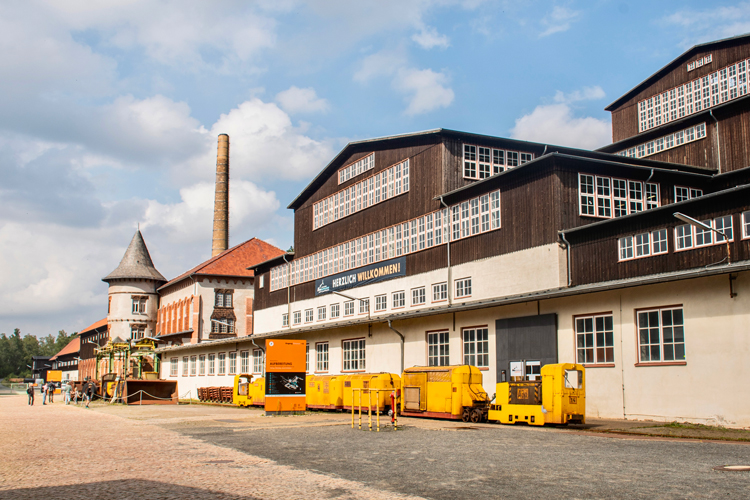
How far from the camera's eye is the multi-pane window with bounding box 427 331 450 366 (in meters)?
29.6

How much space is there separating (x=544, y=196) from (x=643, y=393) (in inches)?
372

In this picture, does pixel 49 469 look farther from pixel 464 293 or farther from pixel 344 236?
pixel 344 236

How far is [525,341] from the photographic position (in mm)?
25172

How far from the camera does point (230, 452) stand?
13.7 m

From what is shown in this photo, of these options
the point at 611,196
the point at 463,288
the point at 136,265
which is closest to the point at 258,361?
the point at 463,288

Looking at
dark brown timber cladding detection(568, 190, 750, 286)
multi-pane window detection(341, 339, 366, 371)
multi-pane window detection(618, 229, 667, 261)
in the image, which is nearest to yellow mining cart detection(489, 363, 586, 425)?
dark brown timber cladding detection(568, 190, 750, 286)

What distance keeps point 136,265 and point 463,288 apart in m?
58.7

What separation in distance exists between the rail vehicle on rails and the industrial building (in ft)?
8.51

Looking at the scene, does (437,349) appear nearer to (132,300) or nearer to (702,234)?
(702,234)

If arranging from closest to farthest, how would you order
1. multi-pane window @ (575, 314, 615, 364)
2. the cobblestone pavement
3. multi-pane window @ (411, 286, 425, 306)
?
the cobblestone pavement, multi-pane window @ (575, 314, 615, 364), multi-pane window @ (411, 286, 425, 306)

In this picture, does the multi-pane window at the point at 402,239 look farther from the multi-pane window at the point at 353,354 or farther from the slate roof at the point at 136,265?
the slate roof at the point at 136,265

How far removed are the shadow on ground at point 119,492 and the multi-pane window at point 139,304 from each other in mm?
73185

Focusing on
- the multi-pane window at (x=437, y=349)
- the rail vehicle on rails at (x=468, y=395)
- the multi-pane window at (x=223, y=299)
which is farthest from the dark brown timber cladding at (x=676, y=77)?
the multi-pane window at (x=223, y=299)

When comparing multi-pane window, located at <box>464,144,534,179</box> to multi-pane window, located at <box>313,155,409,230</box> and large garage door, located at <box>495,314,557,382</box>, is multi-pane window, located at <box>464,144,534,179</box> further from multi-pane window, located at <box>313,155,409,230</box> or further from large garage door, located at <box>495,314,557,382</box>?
large garage door, located at <box>495,314,557,382</box>
